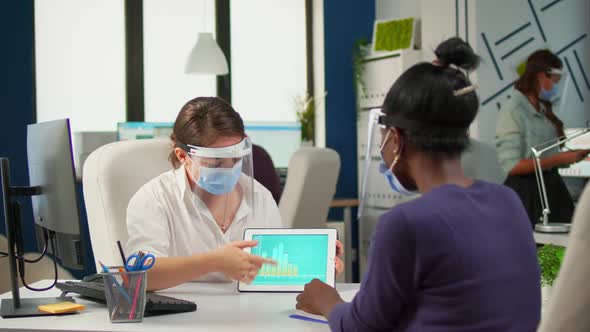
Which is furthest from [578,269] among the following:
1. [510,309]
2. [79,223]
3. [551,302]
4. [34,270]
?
[34,270]

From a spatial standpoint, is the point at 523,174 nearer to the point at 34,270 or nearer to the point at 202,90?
the point at 34,270

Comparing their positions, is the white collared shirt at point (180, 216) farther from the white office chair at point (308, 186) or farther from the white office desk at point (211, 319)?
the white office chair at point (308, 186)

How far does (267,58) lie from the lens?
20.4 ft

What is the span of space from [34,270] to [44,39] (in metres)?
2.75

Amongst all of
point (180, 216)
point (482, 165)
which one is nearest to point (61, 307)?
point (180, 216)

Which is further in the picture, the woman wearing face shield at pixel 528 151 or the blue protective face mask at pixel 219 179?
the woman wearing face shield at pixel 528 151

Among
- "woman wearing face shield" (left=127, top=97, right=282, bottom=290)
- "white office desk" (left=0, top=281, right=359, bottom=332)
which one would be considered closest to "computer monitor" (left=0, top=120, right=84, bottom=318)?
"white office desk" (left=0, top=281, right=359, bottom=332)

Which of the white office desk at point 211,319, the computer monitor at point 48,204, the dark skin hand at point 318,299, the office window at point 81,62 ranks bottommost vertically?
the white office desk at point 211,319

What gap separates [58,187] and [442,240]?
943mm

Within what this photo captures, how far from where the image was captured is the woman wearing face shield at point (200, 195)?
195 cm

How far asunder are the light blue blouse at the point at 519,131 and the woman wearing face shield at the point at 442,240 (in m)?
2.60

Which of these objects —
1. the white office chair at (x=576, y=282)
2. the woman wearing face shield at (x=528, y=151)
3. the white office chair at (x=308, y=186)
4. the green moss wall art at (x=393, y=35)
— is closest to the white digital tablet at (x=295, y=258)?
the white office chair at (x=576, y=282)

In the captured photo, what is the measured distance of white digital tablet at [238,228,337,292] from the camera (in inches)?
70.6

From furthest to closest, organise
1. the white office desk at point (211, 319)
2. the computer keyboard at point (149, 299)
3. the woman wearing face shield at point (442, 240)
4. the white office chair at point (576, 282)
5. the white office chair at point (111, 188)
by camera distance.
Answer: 1. the white office chair at point (111, 188)
2. the computer keyboard at point (149, 299)
3. the white office desk at point (211, 319)
4. the woman wearing face shield at point (442, 240)
5. the white office chair at point (576, 282)
